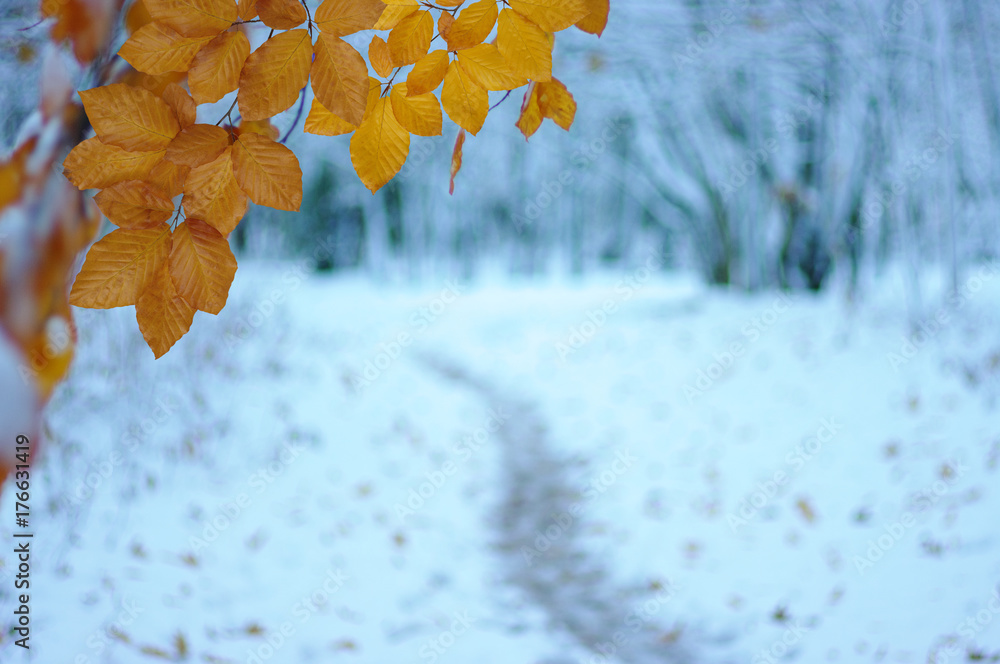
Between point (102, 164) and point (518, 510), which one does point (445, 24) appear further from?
point (518, 510)

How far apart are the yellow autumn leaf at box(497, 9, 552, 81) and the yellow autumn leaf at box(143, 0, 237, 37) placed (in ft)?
1.06

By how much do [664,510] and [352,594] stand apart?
2.65m

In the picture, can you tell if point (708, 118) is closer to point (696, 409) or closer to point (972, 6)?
point (972, 6)

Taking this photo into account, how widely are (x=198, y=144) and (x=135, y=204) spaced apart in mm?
100

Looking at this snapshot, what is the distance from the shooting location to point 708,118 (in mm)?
12367

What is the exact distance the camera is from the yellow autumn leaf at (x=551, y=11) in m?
0.78

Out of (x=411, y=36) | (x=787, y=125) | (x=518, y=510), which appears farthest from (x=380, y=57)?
(x=787, y=125)

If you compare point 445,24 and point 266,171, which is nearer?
point 266,171

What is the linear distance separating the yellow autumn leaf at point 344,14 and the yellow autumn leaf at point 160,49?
138mm

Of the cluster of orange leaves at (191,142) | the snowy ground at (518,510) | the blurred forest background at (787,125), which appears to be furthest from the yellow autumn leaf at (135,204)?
the snowy ground at (518,510)

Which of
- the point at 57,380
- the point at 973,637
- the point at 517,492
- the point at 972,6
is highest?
the point at 972,6

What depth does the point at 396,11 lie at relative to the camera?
824mm

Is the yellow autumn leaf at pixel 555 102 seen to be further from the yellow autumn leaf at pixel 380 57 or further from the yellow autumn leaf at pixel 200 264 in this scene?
the yellow autumn leaf at pixel 200 264

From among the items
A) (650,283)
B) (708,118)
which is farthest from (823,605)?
(650,283)
